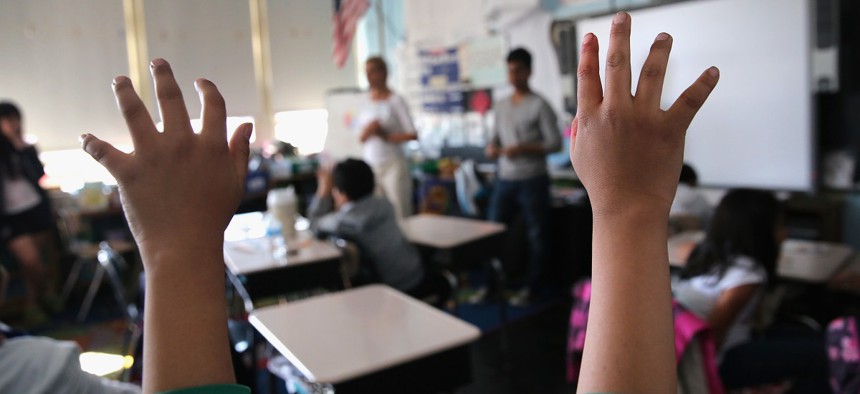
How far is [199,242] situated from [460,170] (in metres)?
4.94

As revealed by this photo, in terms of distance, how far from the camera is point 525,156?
14.2ft

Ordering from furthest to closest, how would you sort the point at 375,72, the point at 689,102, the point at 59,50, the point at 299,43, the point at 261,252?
1. the point at 375,72
2. the point at 261,252
3. the point at 299,43
4. the point at 59,50
5. the point at 689,102

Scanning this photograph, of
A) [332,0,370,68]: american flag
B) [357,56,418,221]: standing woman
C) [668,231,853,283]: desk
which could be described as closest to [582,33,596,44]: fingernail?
[332,0,370,68]: american flag

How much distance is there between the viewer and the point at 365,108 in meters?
4.71

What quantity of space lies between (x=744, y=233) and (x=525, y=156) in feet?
6.95

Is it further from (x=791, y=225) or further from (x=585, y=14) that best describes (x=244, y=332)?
(x=585, y=14)

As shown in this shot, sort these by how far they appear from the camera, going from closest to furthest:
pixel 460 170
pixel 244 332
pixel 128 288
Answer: pixel 244 332
pixel 128 288
pixel 460 170

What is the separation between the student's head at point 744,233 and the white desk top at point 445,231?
1207mm

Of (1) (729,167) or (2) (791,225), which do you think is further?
(1) (729,167)

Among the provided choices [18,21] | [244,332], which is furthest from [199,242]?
[244,332]

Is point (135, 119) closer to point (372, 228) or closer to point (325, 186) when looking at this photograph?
point (372, 228)

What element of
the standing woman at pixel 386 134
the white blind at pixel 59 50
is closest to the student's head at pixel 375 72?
the standing woman at pixel 386 134

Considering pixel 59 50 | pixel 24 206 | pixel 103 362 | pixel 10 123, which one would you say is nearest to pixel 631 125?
pixel 59 50

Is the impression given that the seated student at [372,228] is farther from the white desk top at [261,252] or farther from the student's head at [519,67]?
the student's head at [519,67]
